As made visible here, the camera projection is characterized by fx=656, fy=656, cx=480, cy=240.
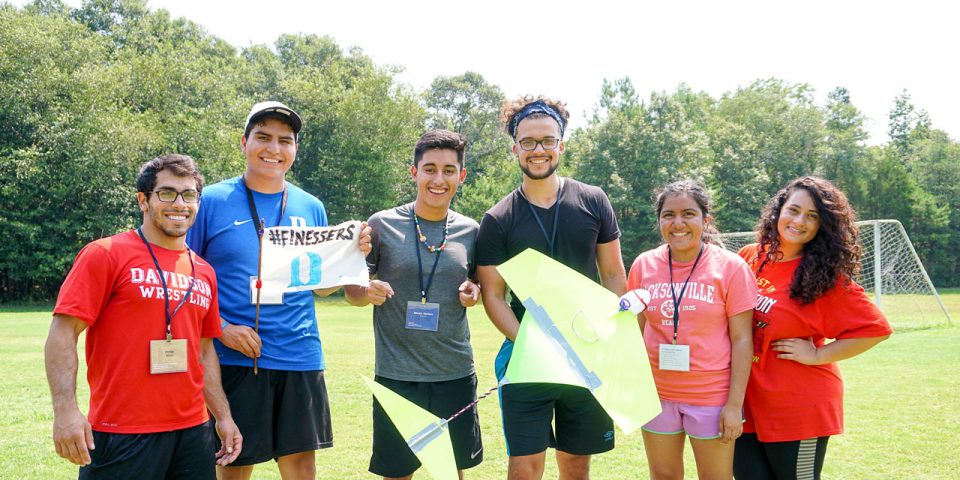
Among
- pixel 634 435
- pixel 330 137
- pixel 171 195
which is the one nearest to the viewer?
pixel 171 195

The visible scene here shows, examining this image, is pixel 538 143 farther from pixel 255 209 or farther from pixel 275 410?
pixel 275 410

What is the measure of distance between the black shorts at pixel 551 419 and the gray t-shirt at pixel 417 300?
409 mm

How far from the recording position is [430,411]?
3.95m

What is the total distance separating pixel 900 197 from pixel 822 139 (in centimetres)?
698

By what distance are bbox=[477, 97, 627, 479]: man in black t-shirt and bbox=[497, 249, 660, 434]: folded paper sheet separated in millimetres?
292

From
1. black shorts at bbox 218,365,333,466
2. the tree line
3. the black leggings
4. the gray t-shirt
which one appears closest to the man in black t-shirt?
the gray t-shirt

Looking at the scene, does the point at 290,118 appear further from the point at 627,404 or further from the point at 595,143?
the point at 595,143

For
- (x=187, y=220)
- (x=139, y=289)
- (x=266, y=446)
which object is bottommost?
(x=266, y=446)

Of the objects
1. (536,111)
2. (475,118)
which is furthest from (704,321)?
(475,118)

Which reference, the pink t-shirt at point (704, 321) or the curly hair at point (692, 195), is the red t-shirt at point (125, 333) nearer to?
the pink t-shirt at point (704, 321)

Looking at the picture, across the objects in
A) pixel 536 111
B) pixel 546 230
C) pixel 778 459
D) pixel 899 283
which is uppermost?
pixel 536 111

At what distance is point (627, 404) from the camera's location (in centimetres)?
325

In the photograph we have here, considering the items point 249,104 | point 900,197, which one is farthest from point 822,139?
point 249,104

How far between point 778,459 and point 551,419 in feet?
4.08
